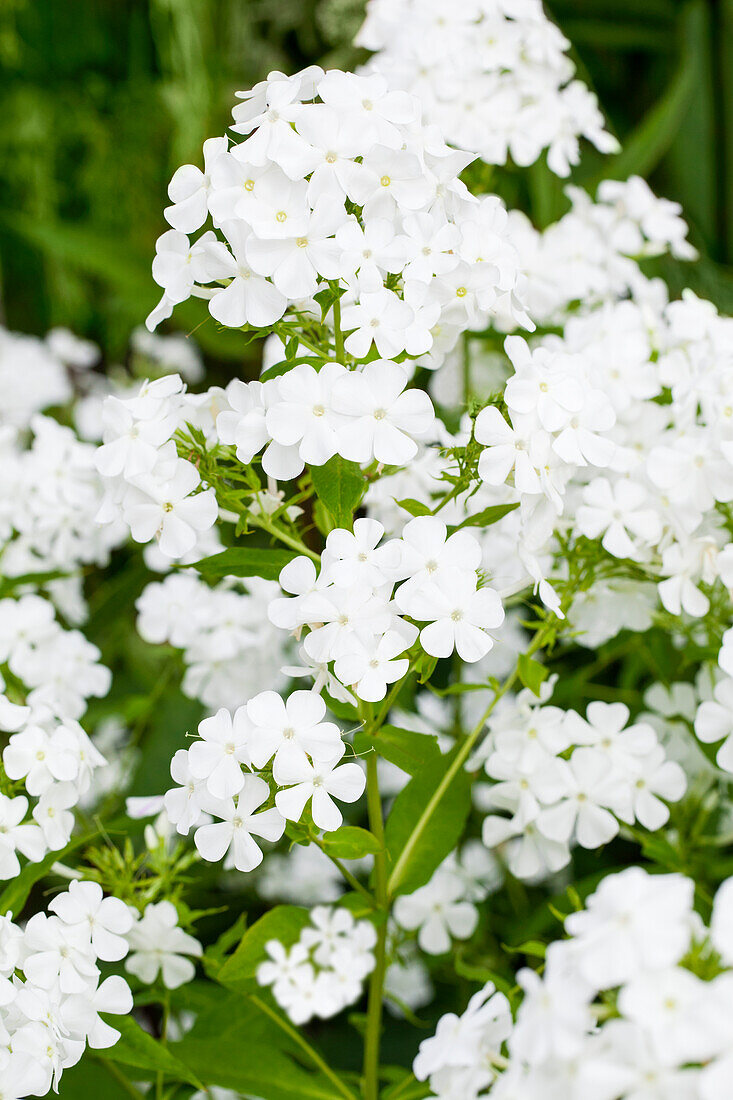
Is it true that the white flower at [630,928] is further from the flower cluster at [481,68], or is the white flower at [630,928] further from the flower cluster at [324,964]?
the flower cluster at [481,68]

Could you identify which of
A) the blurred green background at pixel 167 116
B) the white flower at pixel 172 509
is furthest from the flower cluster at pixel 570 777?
the blurred green background at pixel 167 116

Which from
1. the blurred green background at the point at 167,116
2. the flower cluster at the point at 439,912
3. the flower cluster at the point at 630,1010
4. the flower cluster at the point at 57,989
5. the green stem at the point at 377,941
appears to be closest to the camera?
the flower cluster at the point at 630,1010

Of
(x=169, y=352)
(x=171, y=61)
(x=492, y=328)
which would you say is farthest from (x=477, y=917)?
(x=171, y=61)

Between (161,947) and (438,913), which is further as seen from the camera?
(438,913)

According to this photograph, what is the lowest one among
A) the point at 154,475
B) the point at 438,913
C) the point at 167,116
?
the point at 438,913

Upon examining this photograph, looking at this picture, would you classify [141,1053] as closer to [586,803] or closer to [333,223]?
[586,803]

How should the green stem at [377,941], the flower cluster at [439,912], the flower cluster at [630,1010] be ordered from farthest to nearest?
the flower cluster at [439,912], the green stem at [377,941], the flower cluster at [630,1010]

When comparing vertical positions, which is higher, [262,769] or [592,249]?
[592,249]

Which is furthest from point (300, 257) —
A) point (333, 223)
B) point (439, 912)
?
point (439, 912)
